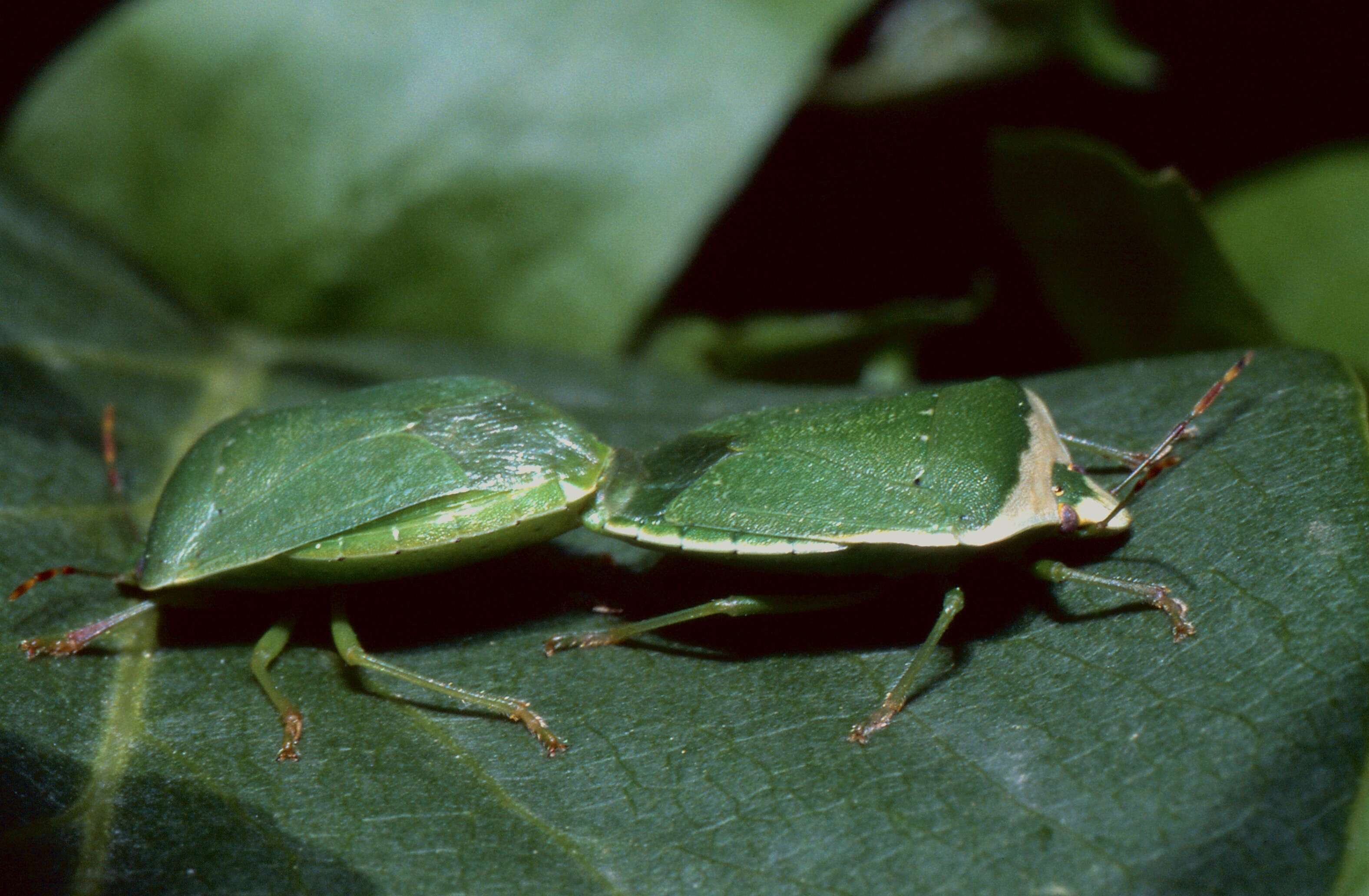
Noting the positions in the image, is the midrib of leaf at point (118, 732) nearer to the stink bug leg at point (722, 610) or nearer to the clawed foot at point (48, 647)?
the clawed foot at point (48, 647)

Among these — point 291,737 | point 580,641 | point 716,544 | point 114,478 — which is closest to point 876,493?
point 716,544

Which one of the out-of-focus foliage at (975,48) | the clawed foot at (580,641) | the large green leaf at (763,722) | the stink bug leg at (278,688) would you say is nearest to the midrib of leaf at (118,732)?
the large green leaf at (763,722)

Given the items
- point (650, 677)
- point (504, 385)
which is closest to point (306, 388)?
point (504, 385)

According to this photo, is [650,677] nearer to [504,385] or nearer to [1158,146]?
[504,385]

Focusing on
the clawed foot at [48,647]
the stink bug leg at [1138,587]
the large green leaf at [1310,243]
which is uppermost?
the large green leaf at [1310,243]

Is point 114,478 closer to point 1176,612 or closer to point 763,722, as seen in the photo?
point 763,722

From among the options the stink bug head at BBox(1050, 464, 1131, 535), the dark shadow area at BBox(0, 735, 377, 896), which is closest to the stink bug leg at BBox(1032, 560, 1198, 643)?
the stink bug head at BBox(1050, 464, 1131, 535)
